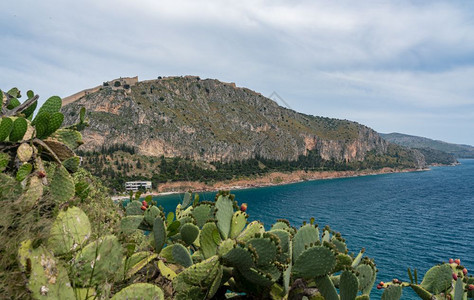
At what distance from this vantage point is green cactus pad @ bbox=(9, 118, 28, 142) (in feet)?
10.2

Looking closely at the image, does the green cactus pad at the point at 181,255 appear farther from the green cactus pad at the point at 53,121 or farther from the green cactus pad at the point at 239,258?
the green cactus pad at the point at 53,121

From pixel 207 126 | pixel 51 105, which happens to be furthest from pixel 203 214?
pixel 207 126

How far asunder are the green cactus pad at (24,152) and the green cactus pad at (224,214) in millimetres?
2066

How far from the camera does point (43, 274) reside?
1.84 m

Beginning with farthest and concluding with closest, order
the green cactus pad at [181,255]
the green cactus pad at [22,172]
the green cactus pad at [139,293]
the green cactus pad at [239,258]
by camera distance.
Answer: the green cactus pad at [181,255], the green cactus pad at [22,172], the green cactus pad at [239,258], the green cactus pad at [139,293]

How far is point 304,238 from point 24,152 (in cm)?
306

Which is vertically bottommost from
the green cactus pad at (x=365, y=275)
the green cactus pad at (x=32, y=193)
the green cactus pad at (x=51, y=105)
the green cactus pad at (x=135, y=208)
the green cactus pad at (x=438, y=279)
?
the green cactus pad at (x=438, y=279)

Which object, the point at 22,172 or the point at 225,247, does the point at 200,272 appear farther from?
the point at 22,172

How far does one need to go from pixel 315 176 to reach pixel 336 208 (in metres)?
67.7

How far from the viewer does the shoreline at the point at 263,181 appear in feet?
270

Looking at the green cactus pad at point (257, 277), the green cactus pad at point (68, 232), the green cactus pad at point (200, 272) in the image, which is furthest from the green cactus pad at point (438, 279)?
the green cactus pad at point (68, 232)

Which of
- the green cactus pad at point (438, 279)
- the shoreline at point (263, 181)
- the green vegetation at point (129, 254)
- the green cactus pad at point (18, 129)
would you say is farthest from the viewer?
the shoreline at point (263, 181)

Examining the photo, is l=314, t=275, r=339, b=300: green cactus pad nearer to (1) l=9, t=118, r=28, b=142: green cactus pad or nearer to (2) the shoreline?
(1) l=9, t=118, r=28, b=142: green cactus pad

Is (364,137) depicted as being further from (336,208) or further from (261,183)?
(336,208)
